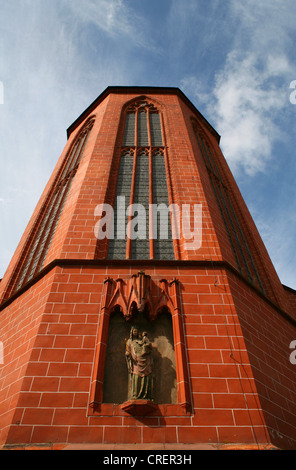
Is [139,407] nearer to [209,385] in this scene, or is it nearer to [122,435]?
[122,435]

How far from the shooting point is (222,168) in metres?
15.0

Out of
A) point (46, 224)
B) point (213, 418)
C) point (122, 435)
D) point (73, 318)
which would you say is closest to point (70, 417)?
point (122, 435)

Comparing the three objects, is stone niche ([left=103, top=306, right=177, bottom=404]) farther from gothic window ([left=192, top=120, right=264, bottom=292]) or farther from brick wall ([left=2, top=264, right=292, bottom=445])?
gothic window ([left=192, top=120, right=264, bottom=292])

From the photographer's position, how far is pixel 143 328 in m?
6.46

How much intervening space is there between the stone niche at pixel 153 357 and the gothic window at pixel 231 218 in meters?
3.33

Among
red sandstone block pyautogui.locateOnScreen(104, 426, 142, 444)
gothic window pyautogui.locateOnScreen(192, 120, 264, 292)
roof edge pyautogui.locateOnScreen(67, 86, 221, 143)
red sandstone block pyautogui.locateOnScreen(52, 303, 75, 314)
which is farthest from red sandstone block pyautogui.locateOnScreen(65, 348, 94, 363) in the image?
roof edge pyautogui.locateOnScreen(67, 86, 221, 143)

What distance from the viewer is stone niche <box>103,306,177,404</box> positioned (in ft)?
18.5

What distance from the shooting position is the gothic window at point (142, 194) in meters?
8.55

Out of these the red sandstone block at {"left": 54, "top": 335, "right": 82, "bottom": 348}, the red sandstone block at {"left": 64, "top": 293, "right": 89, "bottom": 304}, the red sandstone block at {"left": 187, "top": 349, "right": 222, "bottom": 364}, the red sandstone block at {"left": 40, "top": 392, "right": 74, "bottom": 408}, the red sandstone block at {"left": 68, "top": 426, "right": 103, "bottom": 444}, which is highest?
the red sandstone block at {"left": 64, "top": 293, "right": 89, "bottom": 304}

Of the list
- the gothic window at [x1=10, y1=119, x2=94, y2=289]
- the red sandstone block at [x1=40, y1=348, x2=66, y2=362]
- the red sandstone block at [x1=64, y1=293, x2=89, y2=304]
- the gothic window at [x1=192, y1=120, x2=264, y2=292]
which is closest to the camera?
the red sandstone block at [x1=40, y1=348, x2=66, y2=362]

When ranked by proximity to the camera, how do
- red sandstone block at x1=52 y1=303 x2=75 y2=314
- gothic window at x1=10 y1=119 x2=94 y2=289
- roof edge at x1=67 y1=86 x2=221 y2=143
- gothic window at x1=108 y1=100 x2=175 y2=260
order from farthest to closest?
1. roof edge at x1=67 y1=86 x2=221 y2=143
2. gothic window at x1=10 y1=119 x2=94 y2=289
3. gothic window at x1=108 y1=100 x2=175 y2=260
4. red sandstone block at x1=52 y1=303 x2=75 y2=314

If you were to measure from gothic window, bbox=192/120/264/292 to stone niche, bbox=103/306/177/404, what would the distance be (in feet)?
10.9

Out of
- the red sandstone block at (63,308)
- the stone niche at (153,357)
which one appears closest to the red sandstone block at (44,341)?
the red sandstone block at (63,308)

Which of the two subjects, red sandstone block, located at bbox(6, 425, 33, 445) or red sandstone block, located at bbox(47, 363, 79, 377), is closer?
red sandstone block, located at bbox(6, 425, 33, 445)
